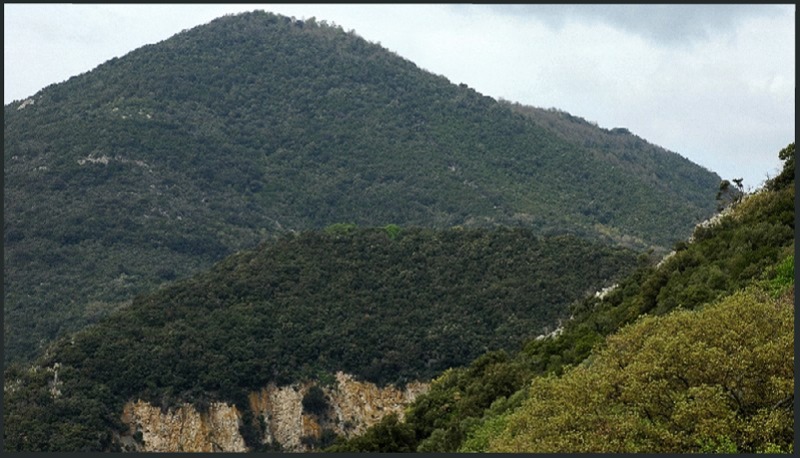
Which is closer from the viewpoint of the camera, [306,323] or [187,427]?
[187,427]

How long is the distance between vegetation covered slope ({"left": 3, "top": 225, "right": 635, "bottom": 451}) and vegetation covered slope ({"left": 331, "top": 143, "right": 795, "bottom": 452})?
580 inches

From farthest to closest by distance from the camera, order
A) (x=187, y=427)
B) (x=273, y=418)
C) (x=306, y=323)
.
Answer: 1. (x=306, y=323)
2. (x=273, y=418)
3. (x=187, y=427)

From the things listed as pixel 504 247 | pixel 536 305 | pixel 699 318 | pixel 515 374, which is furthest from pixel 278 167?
pixel 699 318

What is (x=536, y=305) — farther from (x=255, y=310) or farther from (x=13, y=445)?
(x=13, y=445)

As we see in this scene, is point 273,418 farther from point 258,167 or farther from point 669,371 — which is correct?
point 258,167

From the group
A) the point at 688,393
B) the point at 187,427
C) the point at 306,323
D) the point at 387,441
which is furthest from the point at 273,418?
the point at 688,393

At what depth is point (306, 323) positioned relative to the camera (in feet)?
176

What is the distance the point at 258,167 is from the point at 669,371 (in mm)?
94932

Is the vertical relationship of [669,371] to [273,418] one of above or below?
above

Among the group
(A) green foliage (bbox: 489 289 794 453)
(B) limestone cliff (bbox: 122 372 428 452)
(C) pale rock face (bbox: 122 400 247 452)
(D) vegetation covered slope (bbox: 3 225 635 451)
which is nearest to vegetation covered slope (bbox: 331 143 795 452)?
(A) green foliage (bbox: 489 289 794 453)

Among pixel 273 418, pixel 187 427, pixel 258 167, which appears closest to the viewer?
pixel 187 427

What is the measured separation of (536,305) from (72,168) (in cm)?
5313

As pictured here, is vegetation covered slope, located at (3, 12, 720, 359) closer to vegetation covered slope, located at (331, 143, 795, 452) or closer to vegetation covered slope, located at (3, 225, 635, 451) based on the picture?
vegetation covered slope, located at (3, 225, 635, 451)

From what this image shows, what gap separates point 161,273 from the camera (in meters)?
79.8
